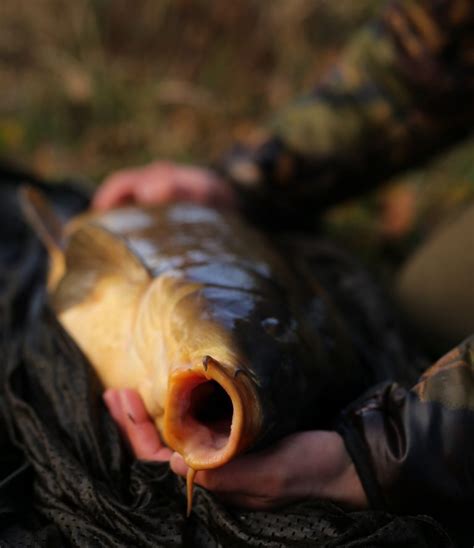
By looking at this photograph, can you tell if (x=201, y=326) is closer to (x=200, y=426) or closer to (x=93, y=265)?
(x=200, y=426)

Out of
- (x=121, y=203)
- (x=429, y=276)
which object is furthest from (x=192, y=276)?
(x=429, y=276)

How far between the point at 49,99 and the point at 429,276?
121 inches

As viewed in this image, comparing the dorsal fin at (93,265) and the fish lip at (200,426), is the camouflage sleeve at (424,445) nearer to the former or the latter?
the fish lip at (200,426)

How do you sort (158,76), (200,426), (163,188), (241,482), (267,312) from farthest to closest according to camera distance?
(158,76)
(163,188)
(267,312)
(241,482)
(200,426)

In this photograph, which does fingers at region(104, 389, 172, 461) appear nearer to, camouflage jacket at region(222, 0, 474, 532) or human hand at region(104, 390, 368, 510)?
human hand at region(104, 390, 368, 510)

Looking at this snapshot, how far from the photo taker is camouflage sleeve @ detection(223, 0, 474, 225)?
265 centimetres

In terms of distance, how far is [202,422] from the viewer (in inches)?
48.8

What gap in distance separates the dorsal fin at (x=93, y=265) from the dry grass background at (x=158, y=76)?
206cm

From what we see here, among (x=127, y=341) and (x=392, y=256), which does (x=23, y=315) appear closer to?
(x=127, y=341)

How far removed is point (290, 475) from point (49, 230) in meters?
1.39

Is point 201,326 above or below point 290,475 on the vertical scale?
above

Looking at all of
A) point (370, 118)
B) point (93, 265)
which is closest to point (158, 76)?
point (370, 118)

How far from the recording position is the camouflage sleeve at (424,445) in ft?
4.44

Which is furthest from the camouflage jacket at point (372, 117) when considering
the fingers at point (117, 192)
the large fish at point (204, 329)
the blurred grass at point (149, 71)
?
the blurred grass at point (149, 71)
